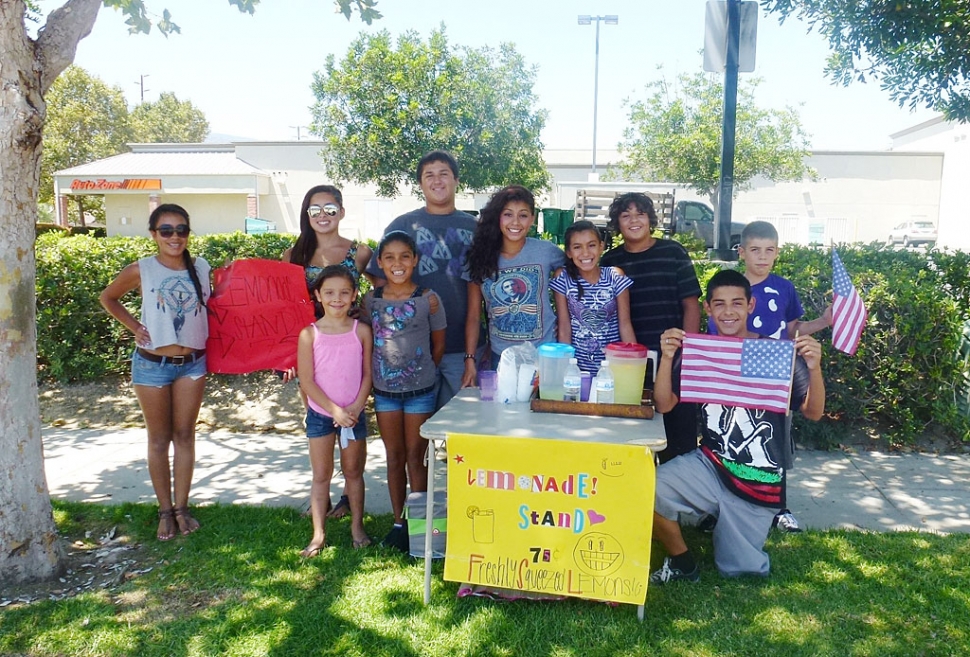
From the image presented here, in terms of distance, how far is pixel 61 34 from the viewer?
12.0 feet

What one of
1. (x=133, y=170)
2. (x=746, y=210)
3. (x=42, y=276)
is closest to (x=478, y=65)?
Answer: (x=42, y=276)

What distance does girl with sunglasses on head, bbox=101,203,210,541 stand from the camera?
3.94 meters

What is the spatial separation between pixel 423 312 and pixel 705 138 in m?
24.3

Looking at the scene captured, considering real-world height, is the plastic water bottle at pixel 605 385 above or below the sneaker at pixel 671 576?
above

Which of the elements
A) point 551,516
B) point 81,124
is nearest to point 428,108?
point 551,516

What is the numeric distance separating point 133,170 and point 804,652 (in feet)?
129

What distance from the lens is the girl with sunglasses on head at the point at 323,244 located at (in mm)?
4125

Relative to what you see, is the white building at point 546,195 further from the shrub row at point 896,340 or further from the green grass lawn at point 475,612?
the green grass lawn at point 475,612

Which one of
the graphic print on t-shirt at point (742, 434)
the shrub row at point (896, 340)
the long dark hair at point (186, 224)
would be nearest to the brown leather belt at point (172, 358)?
the long dark hair at point (186, 224)

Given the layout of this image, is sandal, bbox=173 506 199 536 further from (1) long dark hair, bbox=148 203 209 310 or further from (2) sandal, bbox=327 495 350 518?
(1) long dark hair, bbox=148 203 209 310

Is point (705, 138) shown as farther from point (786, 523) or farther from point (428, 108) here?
point (786, 523)

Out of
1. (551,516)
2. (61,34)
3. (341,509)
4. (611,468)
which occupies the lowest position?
(341,509)

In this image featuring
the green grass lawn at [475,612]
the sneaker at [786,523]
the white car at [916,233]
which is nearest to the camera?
the green grass lawn at [475,612]

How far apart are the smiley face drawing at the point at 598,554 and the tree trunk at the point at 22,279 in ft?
8.72
